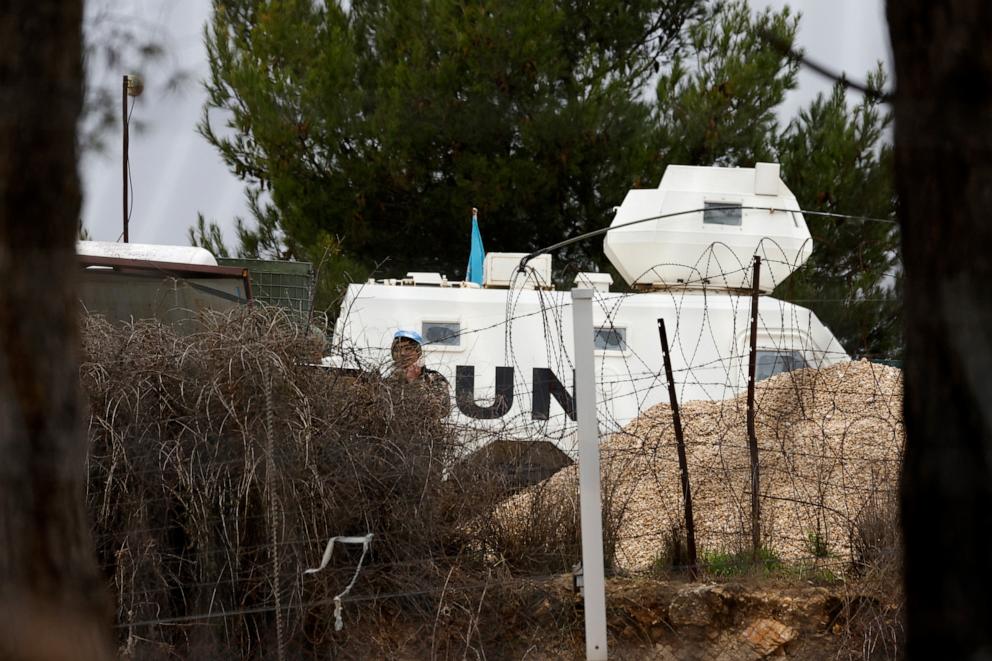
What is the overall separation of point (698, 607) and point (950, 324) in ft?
15.2

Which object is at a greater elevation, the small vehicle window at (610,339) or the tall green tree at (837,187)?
the tall green tree at (837,187)

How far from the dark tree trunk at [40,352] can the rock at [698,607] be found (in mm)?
4753

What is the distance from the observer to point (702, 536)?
7.38 m

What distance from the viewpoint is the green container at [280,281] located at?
43.0 feet

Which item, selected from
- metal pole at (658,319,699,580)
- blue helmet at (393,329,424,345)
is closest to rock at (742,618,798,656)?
metal pole at (658,319,699,580)

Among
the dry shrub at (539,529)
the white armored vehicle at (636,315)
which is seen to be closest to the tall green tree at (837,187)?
the white armored vehicle at (636,315)

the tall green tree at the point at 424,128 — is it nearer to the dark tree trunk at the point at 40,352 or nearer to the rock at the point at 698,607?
the rock at the point at 698,607

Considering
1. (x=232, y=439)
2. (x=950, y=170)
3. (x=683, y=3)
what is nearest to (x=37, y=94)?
(x=950, y=170)

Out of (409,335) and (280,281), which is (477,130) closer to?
(280,281)

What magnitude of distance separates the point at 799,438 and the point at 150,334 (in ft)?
14.4

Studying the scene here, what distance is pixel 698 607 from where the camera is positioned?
6.78 m

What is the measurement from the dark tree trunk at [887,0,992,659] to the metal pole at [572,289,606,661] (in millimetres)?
3690

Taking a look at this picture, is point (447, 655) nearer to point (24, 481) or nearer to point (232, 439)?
point (232, 439)

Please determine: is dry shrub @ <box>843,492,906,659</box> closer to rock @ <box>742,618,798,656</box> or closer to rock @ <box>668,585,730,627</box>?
rock @ <box>742,618,798,656</box>
